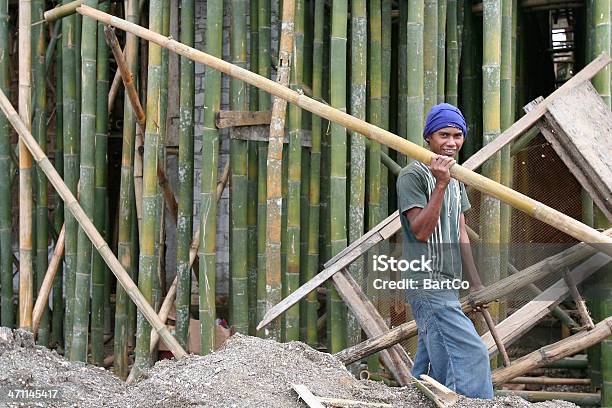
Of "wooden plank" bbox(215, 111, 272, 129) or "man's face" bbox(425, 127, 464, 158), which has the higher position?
"wooden plank" bbox(215, 111, 272, 129)

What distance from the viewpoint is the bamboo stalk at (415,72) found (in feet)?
13.5

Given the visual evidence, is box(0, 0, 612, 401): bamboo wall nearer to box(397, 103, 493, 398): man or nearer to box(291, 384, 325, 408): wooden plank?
box(397, 103, 493, 398): man

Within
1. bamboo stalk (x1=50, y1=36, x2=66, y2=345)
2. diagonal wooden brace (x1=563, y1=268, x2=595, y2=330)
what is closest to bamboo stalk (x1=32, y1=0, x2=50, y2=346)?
bamboo stalk (x1=50, y1=36, x2=66, y2=345)

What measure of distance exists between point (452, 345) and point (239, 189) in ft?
6.21

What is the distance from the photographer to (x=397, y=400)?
8.93 ft

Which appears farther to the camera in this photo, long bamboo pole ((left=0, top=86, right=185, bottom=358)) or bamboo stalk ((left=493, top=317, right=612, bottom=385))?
long bamboo pole ((left=0, top=86, right=185, bottom=358))

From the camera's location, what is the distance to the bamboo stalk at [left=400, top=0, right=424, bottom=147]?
4.11m

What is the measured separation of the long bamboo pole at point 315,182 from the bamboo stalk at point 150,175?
896 millimetres

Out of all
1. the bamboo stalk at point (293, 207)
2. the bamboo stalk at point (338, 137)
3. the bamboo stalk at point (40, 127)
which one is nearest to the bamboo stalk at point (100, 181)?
the bamboo stalk at point (40, 127)

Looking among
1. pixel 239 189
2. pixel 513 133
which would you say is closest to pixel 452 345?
pixel 513 133

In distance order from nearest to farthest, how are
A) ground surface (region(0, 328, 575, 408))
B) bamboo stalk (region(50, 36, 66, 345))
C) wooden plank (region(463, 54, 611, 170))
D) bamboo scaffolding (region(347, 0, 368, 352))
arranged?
1. ground surface (region(0, 328, 575, 408))
2. wooden plank (region(463, 54, 611, 170))
3. bamboo scaffolding (region(347, 0, 368, 352))
4. bamboo stalk (region(50, 36, 66, 345))

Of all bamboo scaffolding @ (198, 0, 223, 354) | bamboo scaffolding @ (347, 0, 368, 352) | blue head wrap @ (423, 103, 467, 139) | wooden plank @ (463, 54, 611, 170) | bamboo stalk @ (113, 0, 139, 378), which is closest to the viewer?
blue head wrap @ (423, 103, 467, 139)

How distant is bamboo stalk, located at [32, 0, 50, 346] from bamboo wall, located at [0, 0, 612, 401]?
0.04ft

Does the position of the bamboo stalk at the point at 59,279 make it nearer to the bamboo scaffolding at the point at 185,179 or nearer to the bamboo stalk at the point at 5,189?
the bamboo stalk at the point at 5,189
